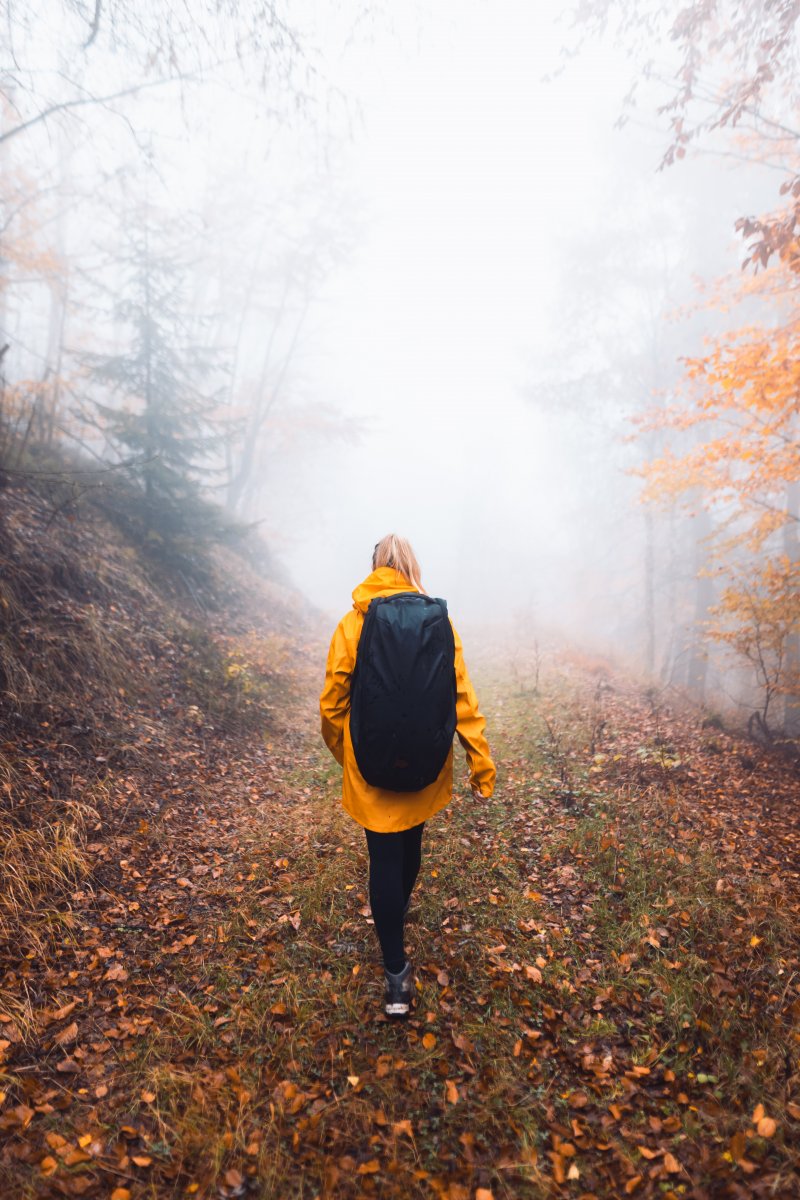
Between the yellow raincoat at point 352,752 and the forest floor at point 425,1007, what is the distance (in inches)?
47.6

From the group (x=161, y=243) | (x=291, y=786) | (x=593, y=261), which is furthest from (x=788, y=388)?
(x=161, y=243)

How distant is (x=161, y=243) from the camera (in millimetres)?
15398

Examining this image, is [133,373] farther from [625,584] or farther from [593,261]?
[625,584]

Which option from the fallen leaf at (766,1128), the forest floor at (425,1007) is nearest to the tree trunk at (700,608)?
the forest floor at (425,1007)

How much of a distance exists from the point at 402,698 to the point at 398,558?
94 centimetres

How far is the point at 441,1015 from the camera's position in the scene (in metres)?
3.01

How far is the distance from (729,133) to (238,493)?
1519 centimetres

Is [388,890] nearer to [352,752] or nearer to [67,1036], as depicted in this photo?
[352,752]

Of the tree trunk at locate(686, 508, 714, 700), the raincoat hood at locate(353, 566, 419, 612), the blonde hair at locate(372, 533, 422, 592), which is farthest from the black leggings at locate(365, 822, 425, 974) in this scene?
the tree trunk at locate(686, 508, 714, 700)

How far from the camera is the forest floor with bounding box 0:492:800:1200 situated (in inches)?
89.4

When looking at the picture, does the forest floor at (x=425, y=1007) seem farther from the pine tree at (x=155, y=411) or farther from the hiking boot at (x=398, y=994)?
the pine tree at (x=155, y=411)

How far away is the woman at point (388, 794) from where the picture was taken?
2842 mm

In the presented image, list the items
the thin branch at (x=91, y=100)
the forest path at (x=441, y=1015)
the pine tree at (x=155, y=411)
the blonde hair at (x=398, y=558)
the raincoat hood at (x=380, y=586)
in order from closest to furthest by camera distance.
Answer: the forest path at (x=441, y=1015), the raincoat hood at (x=380, y=586), the blonde hair at (x=398, y=558), the thin branch at (x=91, y=100), the pine tree at (x=155, y=411)

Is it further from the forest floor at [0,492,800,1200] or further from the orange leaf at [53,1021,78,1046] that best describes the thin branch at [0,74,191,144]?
the orange leaf at [53,1021,78,1046]
